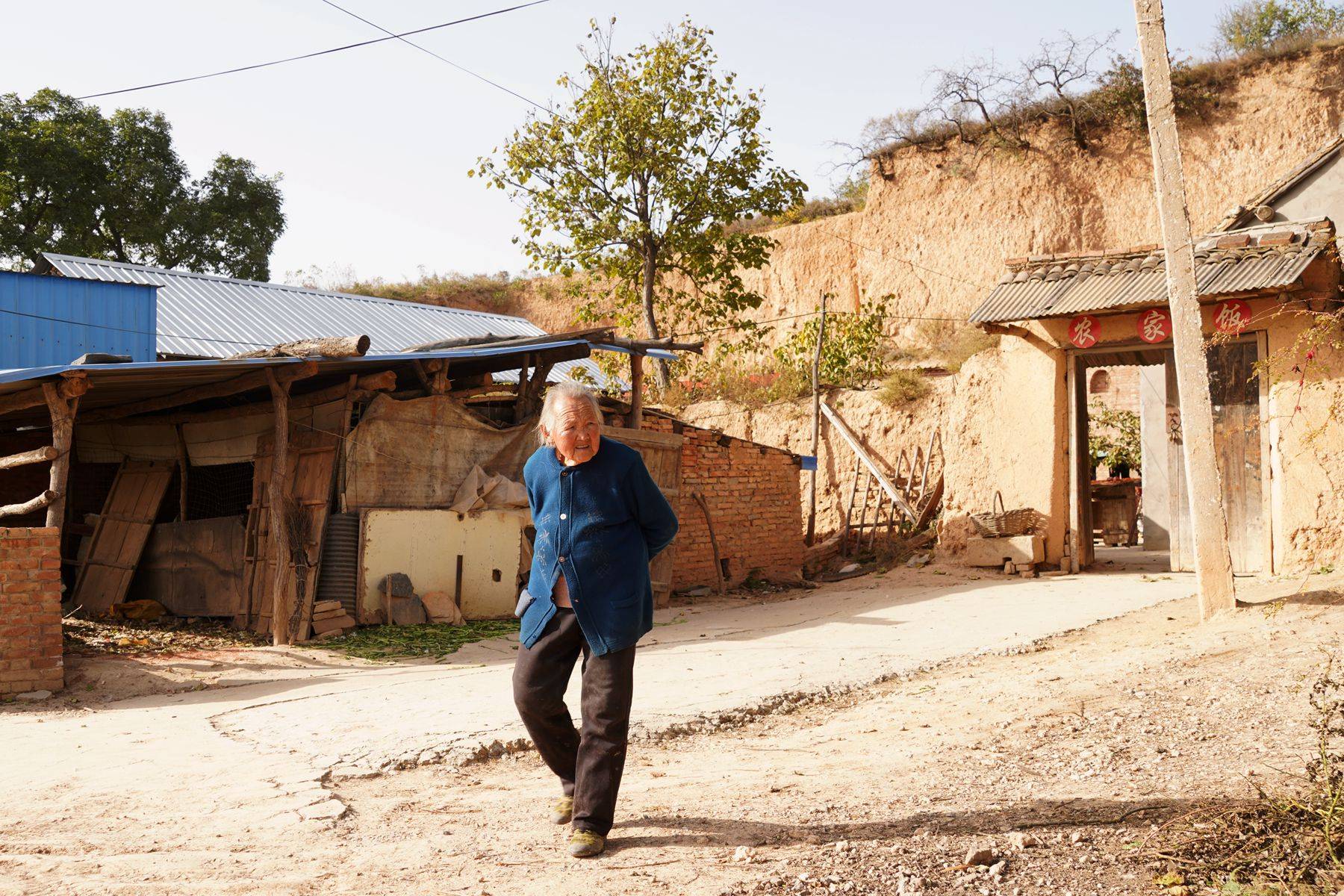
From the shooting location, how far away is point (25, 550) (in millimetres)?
7406

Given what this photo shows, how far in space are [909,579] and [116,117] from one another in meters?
25.2

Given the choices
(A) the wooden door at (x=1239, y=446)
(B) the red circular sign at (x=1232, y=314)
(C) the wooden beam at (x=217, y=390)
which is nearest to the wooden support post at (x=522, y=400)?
(C) the wooden beam at (x=217, y=390)

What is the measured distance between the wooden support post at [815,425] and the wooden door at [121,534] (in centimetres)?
940

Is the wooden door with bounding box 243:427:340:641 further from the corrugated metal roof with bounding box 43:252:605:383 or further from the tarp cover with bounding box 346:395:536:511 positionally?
the corrugated metal roof with bounding box 43:252:605:383

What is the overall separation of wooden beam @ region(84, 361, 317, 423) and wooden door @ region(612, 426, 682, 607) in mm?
3762

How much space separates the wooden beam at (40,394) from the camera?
798cm

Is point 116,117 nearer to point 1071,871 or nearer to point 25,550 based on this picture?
point 25,550

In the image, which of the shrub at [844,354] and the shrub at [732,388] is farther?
the shrub at [732,388]

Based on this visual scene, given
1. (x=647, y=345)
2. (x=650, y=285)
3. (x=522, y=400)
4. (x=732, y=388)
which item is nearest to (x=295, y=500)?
(x=522, y=400)

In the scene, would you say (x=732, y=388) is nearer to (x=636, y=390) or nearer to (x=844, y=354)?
(x=844, y=354)

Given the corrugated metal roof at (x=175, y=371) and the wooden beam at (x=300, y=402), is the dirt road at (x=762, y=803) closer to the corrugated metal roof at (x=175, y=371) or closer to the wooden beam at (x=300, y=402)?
the corrugated metal roof at (x=175, y=371)

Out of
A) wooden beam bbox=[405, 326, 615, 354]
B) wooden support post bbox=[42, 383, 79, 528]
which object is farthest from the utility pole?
wooden support post bbox=[42, 383, 79, 528]

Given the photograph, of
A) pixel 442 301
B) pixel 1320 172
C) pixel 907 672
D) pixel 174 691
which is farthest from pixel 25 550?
pixel 442 301

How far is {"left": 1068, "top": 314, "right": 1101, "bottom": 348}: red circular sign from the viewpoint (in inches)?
469
